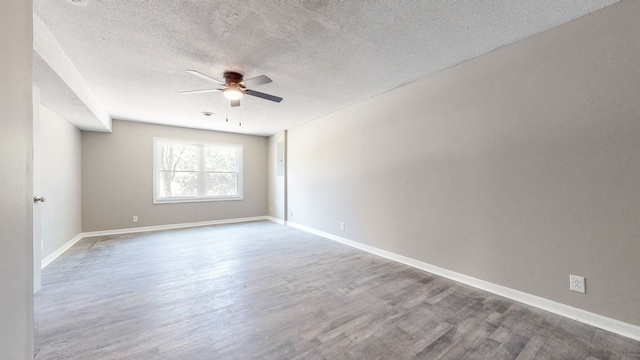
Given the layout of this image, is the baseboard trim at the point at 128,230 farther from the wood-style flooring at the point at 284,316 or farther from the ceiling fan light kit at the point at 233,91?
the ceiling fan light kit at the point at 233,91

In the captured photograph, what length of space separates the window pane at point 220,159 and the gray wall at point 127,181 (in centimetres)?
27

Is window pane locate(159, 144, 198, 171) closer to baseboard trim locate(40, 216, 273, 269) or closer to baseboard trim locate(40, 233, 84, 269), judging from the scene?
baseboard trim locate(40, 216, 273, 269)

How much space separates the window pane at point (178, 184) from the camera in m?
5.71

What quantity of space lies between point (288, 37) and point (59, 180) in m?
4.50

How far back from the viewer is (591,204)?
1.91m

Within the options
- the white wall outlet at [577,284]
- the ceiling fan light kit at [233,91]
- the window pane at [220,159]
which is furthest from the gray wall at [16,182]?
the window pane at [220,159]

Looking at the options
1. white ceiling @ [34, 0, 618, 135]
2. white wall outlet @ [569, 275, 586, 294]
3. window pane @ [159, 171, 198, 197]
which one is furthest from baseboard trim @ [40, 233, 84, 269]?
white wall outlet @ [569, 275, 586, 294]

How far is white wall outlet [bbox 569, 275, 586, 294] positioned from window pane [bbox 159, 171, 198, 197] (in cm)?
674

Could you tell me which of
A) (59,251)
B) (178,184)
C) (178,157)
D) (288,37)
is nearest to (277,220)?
(178,184)

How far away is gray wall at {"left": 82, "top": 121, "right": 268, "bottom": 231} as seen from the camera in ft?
16.2

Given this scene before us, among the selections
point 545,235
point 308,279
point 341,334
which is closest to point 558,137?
point 545,235

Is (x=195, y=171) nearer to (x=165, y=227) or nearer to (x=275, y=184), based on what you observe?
(x=165, y=227)

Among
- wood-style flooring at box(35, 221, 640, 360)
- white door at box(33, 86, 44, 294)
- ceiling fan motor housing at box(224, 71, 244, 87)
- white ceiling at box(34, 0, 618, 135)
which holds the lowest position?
wood-style flooring at box(35, 221, 640, 360)

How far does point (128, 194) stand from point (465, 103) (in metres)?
6.62
